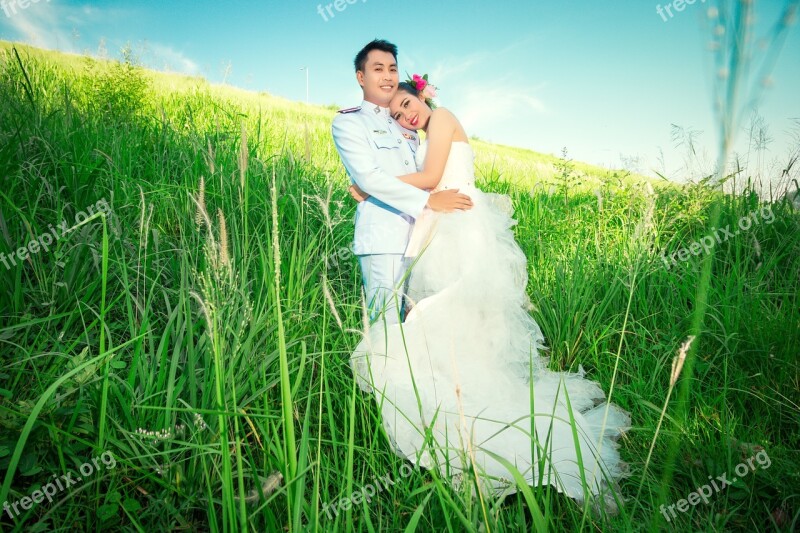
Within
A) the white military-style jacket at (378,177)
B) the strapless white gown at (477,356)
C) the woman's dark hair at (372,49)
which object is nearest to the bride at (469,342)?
the strapless white gown at (477,356)

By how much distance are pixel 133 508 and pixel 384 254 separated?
70.0 inches

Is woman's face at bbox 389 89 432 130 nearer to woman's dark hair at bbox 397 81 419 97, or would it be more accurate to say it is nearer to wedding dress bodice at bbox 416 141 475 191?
woman's dark hair at bbox 397 81 419 97

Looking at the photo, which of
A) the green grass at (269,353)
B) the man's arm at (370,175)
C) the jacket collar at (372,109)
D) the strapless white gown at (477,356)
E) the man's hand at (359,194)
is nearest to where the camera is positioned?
the green grass at (269,353)

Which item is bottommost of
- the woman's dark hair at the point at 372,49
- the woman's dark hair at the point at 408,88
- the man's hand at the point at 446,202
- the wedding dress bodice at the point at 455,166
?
the man's hand at the point at 446,202

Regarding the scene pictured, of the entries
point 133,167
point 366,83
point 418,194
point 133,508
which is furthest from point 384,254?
point 133,167

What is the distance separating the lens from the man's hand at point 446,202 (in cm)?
280

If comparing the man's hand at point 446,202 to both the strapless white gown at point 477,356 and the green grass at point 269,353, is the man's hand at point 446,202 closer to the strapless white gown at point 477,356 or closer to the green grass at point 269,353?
the strapless white gown at point 477,356

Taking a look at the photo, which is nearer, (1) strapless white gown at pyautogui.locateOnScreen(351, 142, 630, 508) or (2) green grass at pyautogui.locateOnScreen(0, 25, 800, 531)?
(2) green grass at pyautogui.locateOnScreen(0, 25, 800, 531)

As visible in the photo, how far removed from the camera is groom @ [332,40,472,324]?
8.98ft

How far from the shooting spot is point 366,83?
3.06 m

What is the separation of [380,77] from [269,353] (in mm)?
1982

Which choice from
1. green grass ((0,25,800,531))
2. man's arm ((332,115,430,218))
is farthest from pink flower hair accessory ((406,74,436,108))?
green grass ((0,25,800,531))

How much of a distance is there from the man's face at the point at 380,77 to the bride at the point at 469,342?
0.07m

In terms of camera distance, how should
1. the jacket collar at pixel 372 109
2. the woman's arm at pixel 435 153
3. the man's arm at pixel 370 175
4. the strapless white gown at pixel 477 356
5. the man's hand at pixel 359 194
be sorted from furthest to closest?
the jacket collar at pixel 372 109 < the man's hand at pixel 359 194 < the woman's arm at pixel 435 153 < the man's arm at pixel 370 175 < the strapless white gown at pixel 477 356
